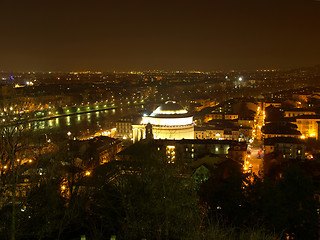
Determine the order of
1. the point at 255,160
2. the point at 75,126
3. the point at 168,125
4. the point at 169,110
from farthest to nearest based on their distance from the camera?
the point at 75,126 < the point at 169,110 < the point at 168,125 < the point at 255,160

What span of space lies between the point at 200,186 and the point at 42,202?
2.29m

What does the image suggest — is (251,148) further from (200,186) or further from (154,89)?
(154,89)

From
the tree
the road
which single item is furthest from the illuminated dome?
the tree

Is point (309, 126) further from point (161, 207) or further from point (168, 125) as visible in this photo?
point (161, 207)

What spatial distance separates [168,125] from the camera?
48.2ft

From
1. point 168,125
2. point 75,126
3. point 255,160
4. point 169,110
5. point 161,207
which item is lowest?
point 75,126

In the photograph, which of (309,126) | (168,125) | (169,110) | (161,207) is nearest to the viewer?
(161,207)

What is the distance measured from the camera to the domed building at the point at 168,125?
14195mm

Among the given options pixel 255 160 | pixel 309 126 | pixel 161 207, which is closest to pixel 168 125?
pixel 309 126

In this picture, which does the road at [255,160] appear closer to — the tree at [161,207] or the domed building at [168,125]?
the domed building at [168,125]

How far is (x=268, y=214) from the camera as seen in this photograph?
4203 millimetres

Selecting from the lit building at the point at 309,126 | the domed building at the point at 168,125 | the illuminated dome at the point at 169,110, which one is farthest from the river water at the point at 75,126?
the lit building at the point at 309,126

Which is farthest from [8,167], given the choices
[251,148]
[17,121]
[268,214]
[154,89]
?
[154,89]

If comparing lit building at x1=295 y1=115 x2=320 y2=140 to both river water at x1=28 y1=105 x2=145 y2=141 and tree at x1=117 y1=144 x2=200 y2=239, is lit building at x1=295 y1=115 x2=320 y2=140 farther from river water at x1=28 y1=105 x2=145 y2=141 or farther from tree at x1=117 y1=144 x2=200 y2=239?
tree at x1=117 y1=144 x2=200 y2=239
